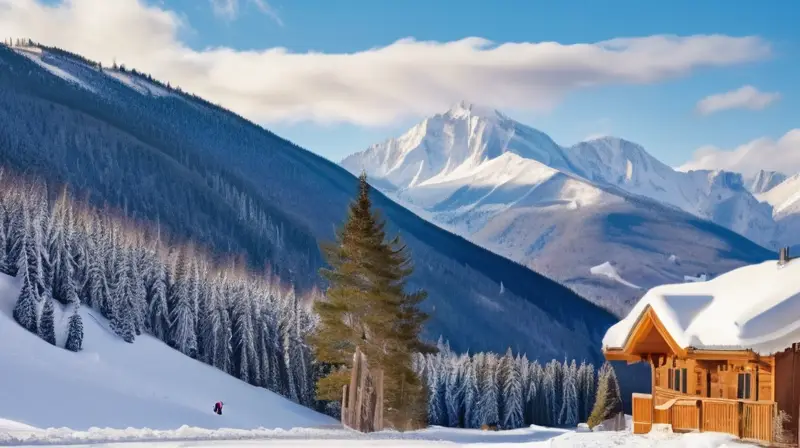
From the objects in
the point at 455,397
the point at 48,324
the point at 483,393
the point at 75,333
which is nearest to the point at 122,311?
the point at 75,333

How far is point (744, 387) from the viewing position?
34.2 metres

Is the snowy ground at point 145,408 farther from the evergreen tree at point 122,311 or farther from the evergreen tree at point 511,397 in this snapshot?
the evergreen tree at point 511,397

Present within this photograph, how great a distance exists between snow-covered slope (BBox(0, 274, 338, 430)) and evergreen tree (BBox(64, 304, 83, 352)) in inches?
24.0

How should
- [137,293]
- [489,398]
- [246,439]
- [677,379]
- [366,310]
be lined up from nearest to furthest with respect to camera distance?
[246,439] → [677,379] → [366,310] → [137,293] → [489,398]

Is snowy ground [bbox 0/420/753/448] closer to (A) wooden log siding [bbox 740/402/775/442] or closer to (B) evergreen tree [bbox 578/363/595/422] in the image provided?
(A) wooden log siding [bbox 740/402/775/442]

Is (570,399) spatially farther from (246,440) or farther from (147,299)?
(246,440)

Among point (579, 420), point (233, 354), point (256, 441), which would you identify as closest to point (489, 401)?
point (579, 420)

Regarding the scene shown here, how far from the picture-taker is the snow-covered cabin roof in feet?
103

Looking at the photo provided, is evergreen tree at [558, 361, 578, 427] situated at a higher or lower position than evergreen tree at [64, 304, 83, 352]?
higher

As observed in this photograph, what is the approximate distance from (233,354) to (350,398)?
4695 cm

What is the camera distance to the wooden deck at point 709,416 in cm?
3017

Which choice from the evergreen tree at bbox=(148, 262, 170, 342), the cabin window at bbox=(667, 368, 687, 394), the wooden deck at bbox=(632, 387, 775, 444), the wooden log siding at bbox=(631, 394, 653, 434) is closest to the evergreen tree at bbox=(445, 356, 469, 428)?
the evergreen tree at bbox=(148, 262, 170, 342)

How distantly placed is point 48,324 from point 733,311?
45.2 meters

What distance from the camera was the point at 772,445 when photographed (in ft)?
96.9
